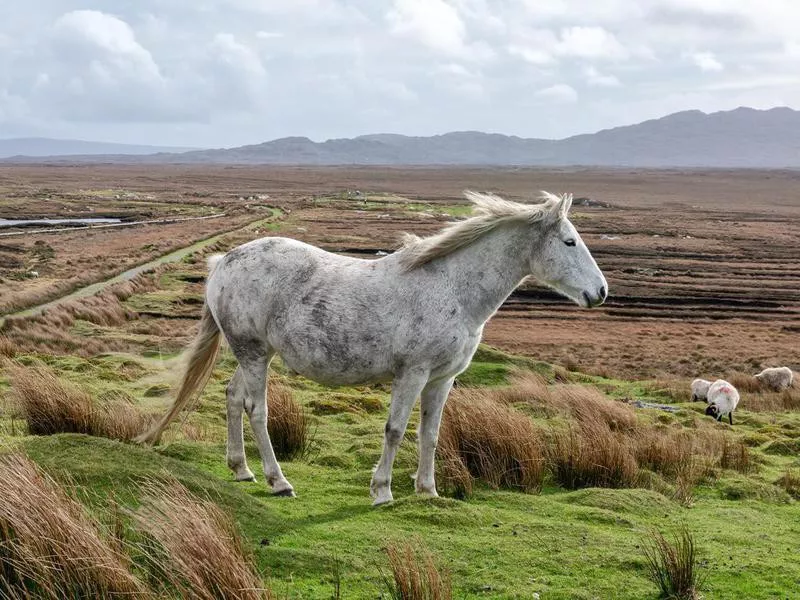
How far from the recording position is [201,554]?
460cm

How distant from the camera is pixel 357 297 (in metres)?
7.33

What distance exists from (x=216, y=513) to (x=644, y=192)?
7313 inches

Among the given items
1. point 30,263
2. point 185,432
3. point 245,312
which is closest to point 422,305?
point 245,312

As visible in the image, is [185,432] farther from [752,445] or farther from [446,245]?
[752,445]

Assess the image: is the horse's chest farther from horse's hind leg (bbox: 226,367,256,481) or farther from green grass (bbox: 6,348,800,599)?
horse's hind leg (bbox: 226,367,256,481)

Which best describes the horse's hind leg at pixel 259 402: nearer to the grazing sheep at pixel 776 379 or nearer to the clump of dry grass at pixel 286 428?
the clump of dry grass at pixel 286 428

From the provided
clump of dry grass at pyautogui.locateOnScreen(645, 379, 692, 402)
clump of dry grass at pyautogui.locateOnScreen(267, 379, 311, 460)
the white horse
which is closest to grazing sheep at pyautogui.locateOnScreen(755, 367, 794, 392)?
clump of dry grass at pyautogui.locateOnScreen(645, 379, 692, 402)

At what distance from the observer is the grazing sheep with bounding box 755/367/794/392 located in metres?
21.4

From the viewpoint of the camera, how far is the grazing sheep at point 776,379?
21.4m

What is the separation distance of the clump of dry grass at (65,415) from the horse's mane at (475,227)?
140 inches

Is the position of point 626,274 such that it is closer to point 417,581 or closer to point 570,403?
point 570,403

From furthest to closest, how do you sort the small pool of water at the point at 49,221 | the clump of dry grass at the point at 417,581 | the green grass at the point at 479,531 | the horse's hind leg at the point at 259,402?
the small pool of water at the point at 49,221
the horse's hind leg at the point at 259,402
the green grass at the point at 479,531
the clump of dry grass at the point at 417,581

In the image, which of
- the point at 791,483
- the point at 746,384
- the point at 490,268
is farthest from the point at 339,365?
the point at 746,384

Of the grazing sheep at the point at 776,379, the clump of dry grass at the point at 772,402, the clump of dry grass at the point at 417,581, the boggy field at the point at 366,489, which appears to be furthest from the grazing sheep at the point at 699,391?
the clump of dry grass at the point at 417,581
